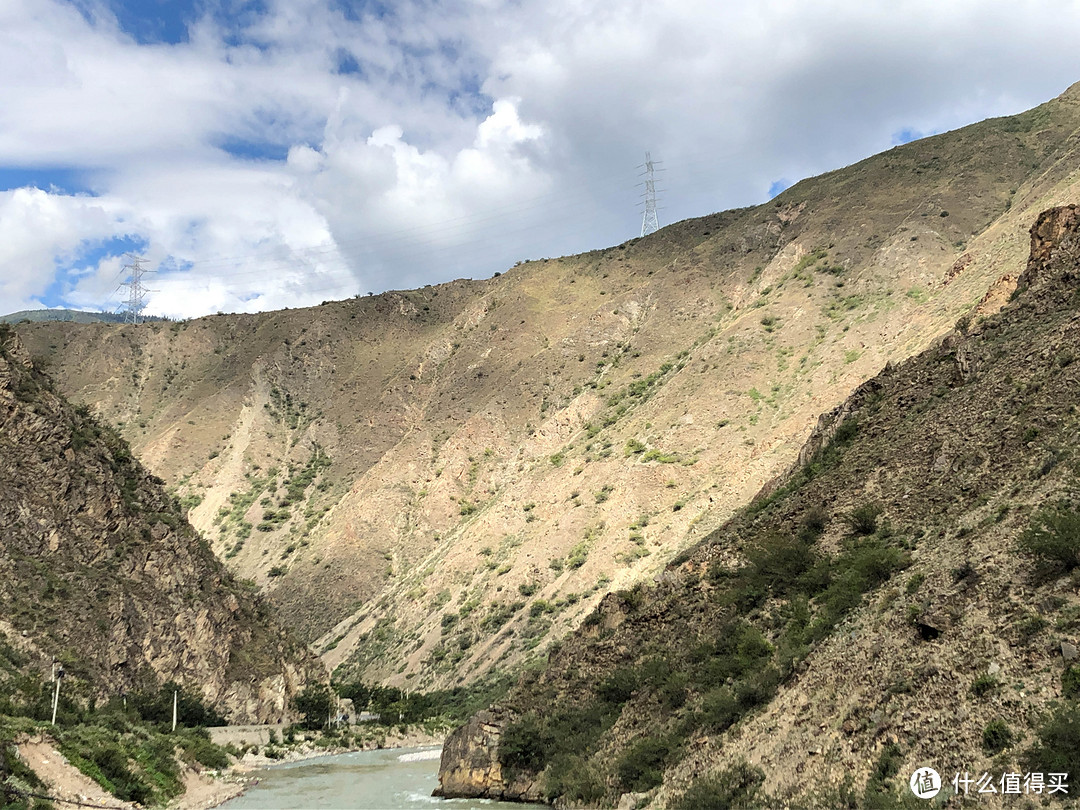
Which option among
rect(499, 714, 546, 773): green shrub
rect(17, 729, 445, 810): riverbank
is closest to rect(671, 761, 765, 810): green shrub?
rect(499, 714, 546, 773): green shrub

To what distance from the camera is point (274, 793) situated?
1153 inches

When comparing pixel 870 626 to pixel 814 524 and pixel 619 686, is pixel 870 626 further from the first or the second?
pixel 619 686

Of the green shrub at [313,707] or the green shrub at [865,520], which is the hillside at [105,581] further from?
the green shrub at [865,520]

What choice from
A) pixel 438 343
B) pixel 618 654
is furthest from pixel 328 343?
pixel 618 654

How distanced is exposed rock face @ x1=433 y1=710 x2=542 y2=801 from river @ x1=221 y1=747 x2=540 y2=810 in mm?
312

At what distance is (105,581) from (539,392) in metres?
44.3

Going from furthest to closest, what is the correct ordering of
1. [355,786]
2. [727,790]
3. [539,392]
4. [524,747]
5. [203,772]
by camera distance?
[539,392]
[355,786]
[203,772]
[524,747]
[727,790]

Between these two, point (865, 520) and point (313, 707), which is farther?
point (313, 707)

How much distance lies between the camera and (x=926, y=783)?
1150 cm

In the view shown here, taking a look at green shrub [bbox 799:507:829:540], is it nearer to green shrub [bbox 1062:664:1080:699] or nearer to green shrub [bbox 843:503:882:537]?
green shrub [bbox 843:503:882:537]

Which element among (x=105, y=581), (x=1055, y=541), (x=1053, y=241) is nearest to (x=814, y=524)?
(x=1055, y=541)

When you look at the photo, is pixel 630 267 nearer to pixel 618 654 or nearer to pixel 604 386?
pixel 604 386

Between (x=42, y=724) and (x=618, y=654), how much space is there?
1570cm

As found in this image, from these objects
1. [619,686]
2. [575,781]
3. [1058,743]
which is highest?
[1058,743]
